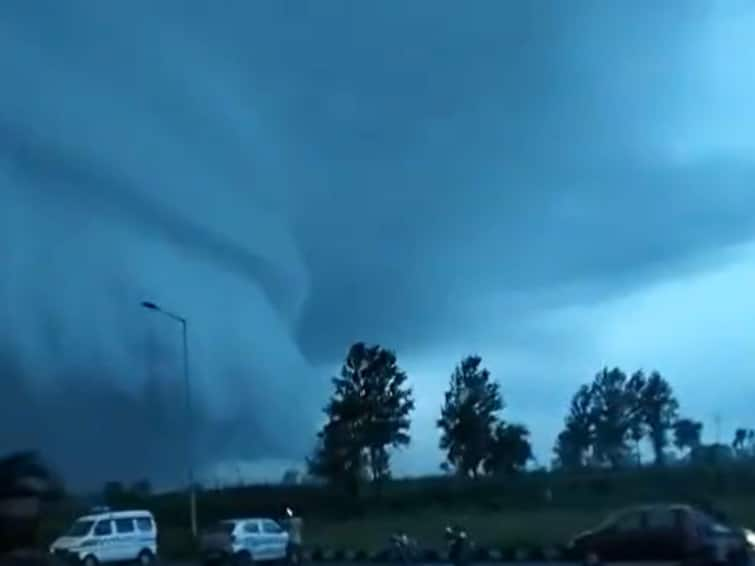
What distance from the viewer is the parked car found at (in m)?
53.1

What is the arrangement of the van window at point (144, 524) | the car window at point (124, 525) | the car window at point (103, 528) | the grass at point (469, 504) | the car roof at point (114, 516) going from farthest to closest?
the grass at point (469, 504) < the van window at point (144, 524) < the car roof at point (114, 516) < the car window at point (124, 525) < the car window at point (103, 528)

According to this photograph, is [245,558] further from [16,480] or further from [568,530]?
[16,480]

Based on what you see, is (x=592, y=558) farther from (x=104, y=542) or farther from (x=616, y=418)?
(x=616, y=418)

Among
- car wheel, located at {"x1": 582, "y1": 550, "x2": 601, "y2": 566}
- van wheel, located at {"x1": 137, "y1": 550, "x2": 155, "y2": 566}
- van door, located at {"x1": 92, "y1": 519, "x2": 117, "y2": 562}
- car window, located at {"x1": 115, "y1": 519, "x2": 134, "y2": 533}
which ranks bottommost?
car wheel, located at {"x1": 582, "y1": 550, "x2": 601, "y2": 566}

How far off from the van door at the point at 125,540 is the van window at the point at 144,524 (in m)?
0.29

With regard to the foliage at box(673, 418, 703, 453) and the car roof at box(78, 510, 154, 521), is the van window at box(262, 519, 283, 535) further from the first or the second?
the foliage at box(673, 418, 703, 453)

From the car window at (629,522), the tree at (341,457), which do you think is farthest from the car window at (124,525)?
the tree at (341,457)

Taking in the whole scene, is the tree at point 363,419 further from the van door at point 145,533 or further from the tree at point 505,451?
the van door at point 145,533

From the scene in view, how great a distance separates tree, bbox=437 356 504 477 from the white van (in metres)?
41.1

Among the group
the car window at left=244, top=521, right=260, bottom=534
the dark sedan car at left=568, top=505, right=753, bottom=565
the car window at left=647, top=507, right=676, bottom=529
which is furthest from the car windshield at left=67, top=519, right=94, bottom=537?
the car window at left=647, top=507, right=676, bottom=529

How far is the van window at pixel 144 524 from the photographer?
190 ft

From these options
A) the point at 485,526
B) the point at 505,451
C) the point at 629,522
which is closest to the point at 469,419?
the point at 505,451

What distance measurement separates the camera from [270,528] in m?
56.8

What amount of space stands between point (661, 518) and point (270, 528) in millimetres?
23236
